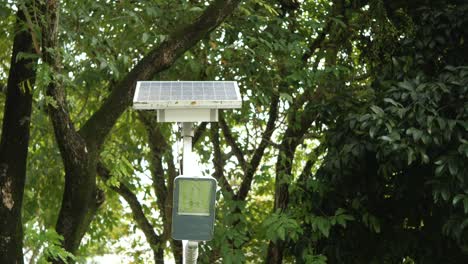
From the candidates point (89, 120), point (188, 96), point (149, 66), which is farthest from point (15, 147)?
point (188, 96)

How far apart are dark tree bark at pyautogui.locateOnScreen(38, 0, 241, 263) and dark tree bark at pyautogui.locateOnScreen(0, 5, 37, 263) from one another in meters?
0.24

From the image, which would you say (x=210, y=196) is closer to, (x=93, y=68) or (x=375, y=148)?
(x=375, y=148)

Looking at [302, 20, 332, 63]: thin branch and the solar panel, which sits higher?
[302, 20, 332, 63]: thin branch

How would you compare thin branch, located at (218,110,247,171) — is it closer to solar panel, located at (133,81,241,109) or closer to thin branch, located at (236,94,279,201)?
thin branch, located at (236,94,279,201)

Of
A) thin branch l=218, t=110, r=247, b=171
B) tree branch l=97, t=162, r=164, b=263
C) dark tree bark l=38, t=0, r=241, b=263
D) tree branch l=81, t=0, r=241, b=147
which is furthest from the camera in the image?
tree branch l=97, t=162, r=164, b=263

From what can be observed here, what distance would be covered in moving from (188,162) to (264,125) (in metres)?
3.39

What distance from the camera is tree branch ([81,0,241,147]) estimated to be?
15.3 ft

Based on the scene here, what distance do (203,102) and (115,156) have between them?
221 cm

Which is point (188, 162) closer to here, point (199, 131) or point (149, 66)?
point (149, 66)

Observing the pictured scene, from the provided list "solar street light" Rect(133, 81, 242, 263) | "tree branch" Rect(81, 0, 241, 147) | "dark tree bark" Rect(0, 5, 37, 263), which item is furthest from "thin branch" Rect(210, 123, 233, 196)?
"solar street light" Rect(133, 81, 242, 263)

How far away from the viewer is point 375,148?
4.80m

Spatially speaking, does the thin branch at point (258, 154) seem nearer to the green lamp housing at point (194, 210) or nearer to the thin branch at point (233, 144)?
the thin branch at point (233, 144)

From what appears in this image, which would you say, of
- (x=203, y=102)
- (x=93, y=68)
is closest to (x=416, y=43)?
(x=93, y=68)

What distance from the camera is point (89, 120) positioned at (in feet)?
15.4
